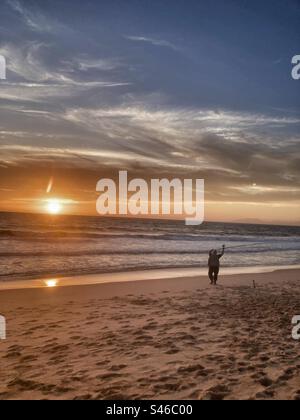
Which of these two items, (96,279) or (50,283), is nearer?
(50,283)

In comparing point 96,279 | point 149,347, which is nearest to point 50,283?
point 96,279

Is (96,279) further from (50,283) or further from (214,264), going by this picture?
(214,264)

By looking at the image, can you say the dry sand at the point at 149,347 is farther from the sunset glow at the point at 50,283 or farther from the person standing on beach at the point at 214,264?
the person standing on beach at the point at 214,264

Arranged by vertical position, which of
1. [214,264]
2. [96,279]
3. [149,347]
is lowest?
[96,279]

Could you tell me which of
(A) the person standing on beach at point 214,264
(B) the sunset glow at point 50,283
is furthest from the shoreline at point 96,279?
(A) the person standing on beach at point 214,264

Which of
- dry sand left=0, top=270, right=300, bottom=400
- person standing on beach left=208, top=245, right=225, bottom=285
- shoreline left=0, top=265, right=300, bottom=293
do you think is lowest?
shoreline left=0, top=265, right=300, bottom=293

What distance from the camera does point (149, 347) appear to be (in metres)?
7.28

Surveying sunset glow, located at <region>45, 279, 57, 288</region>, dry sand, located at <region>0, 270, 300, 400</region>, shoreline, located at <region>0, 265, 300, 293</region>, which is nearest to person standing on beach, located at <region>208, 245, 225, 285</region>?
shoreline, located at <region>0, 265, 300, 293</region>

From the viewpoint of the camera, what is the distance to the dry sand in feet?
17.9

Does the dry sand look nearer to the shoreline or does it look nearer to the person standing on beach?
the shoreline

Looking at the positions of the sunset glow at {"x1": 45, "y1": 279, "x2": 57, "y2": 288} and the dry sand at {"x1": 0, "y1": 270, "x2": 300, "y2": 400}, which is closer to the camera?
the dry sand at {"x1": 0, "y1": 270, "x2": 300, "y2": 400}

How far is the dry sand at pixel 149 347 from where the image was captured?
5.45m
